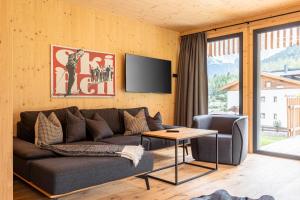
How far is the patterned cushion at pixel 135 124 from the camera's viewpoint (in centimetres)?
401

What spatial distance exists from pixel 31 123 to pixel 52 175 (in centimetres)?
135

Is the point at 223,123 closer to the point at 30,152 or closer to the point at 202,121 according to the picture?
the point at 202,121

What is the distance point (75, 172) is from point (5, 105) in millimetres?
801

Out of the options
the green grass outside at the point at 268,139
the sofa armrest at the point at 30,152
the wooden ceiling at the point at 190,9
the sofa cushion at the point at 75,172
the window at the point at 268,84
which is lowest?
the green grass outside at the point at 268,139

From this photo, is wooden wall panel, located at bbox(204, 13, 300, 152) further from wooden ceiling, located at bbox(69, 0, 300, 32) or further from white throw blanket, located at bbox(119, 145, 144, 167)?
white throw blanket, located at bbox(119, 145, 144, 167)

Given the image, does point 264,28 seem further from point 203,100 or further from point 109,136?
point 109,136

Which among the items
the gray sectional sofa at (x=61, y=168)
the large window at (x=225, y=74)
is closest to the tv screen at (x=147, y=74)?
the large window at (x=225, y=74)

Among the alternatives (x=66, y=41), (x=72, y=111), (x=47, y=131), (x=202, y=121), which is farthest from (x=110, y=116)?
(x=202, y=121)

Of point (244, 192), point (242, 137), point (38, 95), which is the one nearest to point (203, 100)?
point (242, 137)

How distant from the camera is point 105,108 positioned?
4.28m

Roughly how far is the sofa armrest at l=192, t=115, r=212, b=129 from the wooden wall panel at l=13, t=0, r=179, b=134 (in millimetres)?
1180

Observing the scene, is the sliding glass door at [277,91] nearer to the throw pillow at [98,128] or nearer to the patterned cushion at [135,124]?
the patterned cushion at [135,124]

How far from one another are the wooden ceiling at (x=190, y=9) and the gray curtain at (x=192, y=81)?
1.67ft

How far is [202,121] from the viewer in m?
4.35
